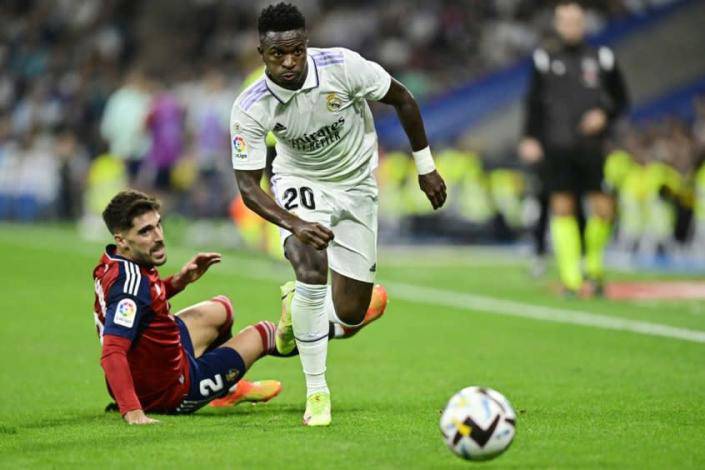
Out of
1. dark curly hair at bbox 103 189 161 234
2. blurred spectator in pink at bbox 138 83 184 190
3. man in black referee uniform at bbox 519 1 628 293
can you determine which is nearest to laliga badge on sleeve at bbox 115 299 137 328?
dark curly hair at bbox 103 189 161 234

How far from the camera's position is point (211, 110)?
2367cm

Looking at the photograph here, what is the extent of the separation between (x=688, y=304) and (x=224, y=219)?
610 inches

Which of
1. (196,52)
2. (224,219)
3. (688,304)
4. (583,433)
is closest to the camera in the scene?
(583,433)

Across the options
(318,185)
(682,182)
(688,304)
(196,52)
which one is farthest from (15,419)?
(196,52)

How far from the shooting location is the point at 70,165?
31281 mm

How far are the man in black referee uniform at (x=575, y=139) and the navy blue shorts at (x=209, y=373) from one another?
704cm

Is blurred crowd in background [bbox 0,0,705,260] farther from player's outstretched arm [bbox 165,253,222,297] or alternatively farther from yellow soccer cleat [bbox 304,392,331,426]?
yellow soccer cleat [bbox 304,392,331,426]

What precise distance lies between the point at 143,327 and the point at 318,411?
0.99m

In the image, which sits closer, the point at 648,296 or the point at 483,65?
the point at 648,296

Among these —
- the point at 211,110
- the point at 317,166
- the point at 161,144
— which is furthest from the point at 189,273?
the point at 211,110

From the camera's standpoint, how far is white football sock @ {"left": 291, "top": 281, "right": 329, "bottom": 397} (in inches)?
292

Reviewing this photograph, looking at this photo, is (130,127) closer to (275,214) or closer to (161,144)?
(161,144)

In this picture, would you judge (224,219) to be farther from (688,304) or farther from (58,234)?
(688,304)

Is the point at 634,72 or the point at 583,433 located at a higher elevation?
the point at 634,72
